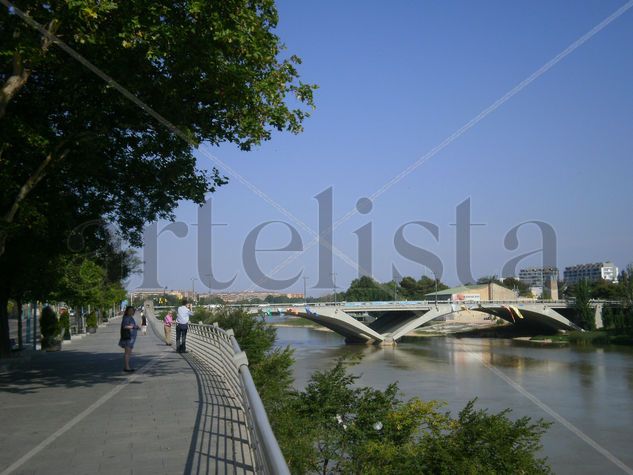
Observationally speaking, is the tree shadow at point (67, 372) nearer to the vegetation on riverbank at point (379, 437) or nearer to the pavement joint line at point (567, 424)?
the vegetation on riverbank at point (379, 437)

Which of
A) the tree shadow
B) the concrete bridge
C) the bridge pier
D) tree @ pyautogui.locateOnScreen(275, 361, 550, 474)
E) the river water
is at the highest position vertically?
the tree shadow

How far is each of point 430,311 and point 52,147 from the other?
60940 mm

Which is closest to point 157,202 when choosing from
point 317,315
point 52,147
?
point 52,147

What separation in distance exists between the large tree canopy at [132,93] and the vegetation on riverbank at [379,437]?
4.83 metres

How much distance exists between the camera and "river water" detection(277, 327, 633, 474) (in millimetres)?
20797

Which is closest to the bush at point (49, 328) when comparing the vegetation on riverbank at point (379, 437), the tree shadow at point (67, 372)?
the tree shadow at point (67, 372)

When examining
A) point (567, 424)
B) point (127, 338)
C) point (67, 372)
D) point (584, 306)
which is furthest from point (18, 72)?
point (584, 306)

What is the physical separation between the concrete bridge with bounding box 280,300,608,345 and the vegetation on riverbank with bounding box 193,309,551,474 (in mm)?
48450

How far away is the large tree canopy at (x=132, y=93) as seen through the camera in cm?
970

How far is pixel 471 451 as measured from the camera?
36.7ft

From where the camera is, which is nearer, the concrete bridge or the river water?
the river water

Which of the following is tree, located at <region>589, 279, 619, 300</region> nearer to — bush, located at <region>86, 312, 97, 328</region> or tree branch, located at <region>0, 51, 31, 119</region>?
bush, located at <region>86, 312, 97, 328</region>

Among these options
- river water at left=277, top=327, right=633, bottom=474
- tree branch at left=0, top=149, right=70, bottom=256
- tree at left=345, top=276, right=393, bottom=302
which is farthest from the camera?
tree at left=345, top=276, right=393, bottom=302

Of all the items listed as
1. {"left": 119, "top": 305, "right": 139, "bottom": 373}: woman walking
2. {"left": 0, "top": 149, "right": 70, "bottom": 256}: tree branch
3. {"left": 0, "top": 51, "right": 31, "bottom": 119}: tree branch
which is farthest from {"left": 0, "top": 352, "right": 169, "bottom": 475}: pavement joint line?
{"left": 0, "top": 51, "right": 31, "bottom": 119}: tree branch
